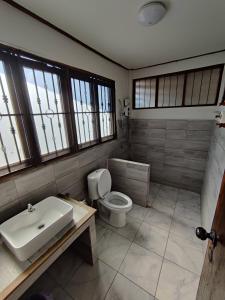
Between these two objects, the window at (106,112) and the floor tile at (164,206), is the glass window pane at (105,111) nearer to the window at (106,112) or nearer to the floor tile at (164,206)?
the window at (106,112)

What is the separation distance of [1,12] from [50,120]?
0.90 m

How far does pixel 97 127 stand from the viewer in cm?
223

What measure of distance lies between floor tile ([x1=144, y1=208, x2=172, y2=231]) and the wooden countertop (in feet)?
4.18

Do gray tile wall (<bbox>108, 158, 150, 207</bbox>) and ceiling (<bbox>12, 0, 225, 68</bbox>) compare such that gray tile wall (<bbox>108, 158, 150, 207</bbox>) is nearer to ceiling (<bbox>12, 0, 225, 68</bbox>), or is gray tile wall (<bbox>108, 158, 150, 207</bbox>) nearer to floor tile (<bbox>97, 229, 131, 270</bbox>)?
floor tile (<bbox>97, 229, 131, 270</bbox>)

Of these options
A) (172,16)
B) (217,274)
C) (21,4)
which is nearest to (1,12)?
(21,4)

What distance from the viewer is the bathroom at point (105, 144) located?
1.13 metres

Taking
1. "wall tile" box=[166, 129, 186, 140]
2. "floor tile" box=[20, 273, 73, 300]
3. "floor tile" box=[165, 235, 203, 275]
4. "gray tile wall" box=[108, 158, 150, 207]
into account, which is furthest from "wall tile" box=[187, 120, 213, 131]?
"floor tile" box=[20, 273, 73, 300]

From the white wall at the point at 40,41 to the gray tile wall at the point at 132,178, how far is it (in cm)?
153

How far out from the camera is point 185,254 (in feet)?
5.18

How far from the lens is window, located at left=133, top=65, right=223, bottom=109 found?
2274mm

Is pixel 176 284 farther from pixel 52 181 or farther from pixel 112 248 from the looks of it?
pixel 52 181

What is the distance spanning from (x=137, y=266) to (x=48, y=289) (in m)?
0.90

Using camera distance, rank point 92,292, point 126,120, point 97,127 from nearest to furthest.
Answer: point 92,292 → point 97,127 → point 126,120

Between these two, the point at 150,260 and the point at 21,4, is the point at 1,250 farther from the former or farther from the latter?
the point at 21,4
